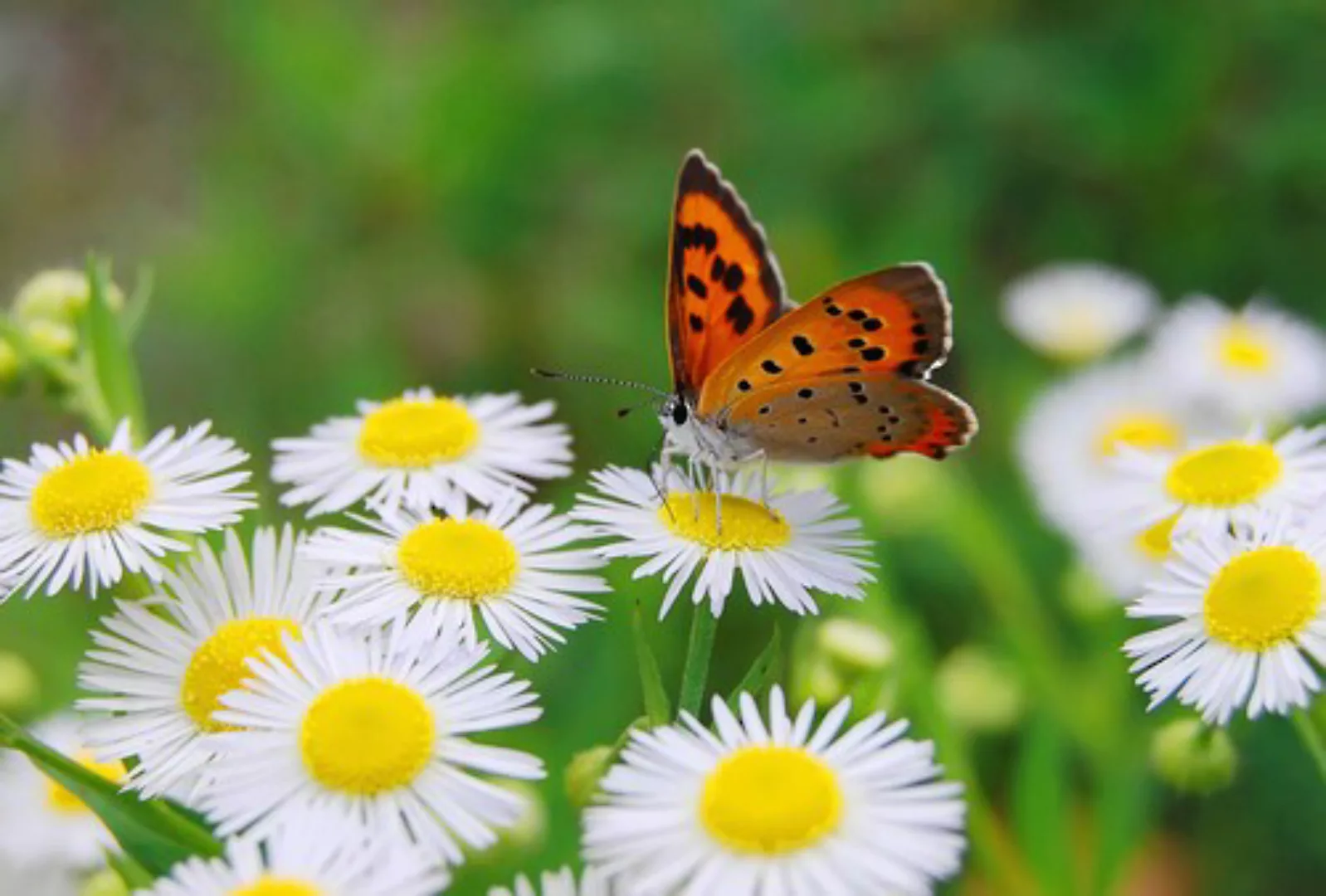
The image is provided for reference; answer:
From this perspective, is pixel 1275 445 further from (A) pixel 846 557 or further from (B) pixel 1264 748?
(B) pixel 1264 748

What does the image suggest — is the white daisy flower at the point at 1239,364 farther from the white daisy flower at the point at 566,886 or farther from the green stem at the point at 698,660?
the white daisy flower at the point at 566,886

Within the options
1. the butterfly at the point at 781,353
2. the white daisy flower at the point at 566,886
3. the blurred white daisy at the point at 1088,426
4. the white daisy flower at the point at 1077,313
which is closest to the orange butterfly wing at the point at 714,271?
the butterfly at the point at 781,353

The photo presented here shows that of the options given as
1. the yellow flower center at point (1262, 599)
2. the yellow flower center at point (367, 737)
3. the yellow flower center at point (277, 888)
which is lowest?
the yellow flower center at point (277, 888)

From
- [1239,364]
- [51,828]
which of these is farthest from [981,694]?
[51,828]

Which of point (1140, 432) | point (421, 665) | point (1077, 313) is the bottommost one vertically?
point (421, 665)

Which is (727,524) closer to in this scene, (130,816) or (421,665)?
(421,665)

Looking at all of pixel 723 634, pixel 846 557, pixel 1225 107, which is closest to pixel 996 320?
pixel 1225 107

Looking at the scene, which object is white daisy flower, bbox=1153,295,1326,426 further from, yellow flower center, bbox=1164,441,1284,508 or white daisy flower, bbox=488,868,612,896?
white daisy flower, bbox=488,868,612,896
